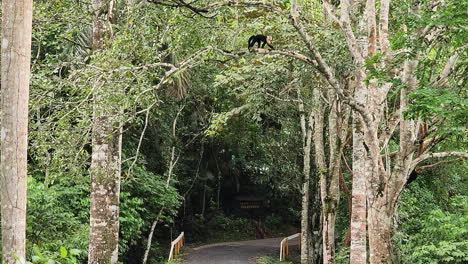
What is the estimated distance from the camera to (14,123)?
5703mm

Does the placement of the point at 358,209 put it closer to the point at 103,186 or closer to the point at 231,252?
the point at 103,186

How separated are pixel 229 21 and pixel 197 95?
13.6 meters

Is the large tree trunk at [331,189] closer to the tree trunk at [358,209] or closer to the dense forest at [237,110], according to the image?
the dense forest at [237,110]

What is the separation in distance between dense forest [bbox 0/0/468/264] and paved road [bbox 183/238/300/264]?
63.8 inches

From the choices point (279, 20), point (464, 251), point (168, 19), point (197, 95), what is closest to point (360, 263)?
point (464, 251)

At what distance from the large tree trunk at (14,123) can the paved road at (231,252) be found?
54.6ft

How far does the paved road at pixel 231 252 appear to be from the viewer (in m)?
22.4

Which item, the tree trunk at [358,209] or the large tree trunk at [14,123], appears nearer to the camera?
the large tree trunk at [14,123]

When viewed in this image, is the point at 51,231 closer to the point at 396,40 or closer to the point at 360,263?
the point at 360,263

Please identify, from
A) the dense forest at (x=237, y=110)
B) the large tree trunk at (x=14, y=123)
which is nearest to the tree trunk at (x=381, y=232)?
the dense forest at (x=237, y=110)

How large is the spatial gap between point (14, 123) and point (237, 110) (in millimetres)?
10266

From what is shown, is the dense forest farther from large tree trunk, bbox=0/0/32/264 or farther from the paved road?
the paved road

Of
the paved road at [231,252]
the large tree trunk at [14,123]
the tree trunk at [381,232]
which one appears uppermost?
the large tree trunk at [14,123]

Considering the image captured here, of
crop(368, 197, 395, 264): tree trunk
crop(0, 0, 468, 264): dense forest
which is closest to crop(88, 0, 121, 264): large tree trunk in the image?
crop(0, 0, 468, 264): dense forest
